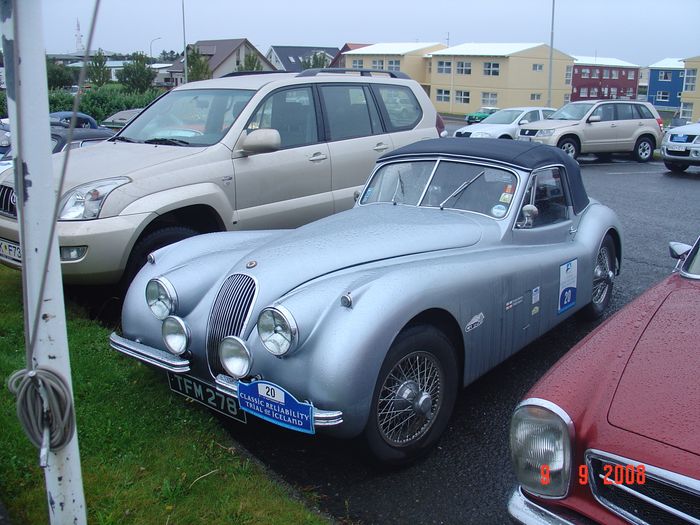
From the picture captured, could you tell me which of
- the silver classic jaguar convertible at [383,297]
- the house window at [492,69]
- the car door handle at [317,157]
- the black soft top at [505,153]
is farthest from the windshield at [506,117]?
the house window at [492,69]

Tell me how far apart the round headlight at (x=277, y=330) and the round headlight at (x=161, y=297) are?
75cm

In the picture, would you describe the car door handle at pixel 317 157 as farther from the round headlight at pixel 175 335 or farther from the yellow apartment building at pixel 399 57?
the yellow apartment building at pixel 399 57

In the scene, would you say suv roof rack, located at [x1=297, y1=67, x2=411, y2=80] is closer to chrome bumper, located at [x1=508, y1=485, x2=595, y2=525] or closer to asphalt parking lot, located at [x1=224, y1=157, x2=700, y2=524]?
asphalt parking lot, located at [x1=224, y1=157, x2=700, y2=524]

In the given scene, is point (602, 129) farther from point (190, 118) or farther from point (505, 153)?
point (505, 153)

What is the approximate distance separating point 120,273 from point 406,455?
2.87 m

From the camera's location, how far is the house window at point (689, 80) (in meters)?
65.2

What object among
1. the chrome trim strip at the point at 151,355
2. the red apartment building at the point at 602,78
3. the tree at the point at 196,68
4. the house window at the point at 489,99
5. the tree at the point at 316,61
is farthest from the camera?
the red apartment building at the point at 602,78

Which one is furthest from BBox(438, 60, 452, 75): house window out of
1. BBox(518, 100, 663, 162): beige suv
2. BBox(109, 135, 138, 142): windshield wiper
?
BBox(109, 135, 138, 142): windshield wiper

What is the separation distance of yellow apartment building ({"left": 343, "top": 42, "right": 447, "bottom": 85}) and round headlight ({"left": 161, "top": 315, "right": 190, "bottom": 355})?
225 ft

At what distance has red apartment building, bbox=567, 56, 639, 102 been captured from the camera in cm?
7581

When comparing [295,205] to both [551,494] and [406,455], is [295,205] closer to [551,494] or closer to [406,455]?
[406,455]

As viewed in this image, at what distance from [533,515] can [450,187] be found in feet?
9.24

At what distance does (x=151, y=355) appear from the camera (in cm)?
379

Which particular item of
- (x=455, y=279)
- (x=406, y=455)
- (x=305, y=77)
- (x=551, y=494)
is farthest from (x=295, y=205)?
(x=551, y=494)
